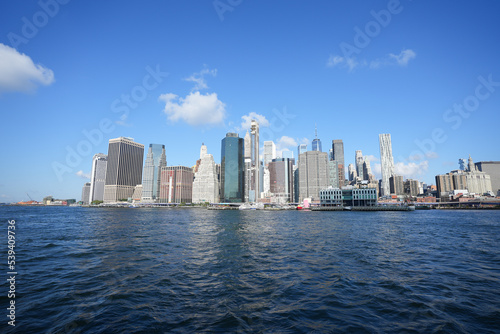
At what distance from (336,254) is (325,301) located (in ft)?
48.8

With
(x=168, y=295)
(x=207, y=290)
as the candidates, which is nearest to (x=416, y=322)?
(x=207, y=290)

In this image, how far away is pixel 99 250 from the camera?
3058cm

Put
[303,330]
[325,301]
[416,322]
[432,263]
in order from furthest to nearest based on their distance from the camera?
[432,263] < [325,301] < [416,322] < [303,330]

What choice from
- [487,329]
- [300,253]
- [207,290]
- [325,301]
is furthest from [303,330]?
[300,253]

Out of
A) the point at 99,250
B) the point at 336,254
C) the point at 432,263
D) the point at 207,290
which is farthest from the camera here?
the point at 99,250

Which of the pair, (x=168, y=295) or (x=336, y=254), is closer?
(x=168, y=295)

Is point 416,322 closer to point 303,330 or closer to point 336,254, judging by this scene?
point 303,330

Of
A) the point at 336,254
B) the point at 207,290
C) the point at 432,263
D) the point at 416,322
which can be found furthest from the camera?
the point at 336,254

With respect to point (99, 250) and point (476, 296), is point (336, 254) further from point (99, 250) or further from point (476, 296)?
point (99, 250)

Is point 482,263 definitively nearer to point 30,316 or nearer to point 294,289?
point 294,289

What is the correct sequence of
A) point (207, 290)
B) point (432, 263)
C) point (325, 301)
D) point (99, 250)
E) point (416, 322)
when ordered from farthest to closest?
1. point (99, 250)
2. point (432, 263)
3. point (207, 290)
4. point (325, 301)
5. point (416, 322)

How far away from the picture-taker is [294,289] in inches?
671

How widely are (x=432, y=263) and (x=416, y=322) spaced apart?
16.6 meters

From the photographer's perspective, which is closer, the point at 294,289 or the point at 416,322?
the point at 416,322
